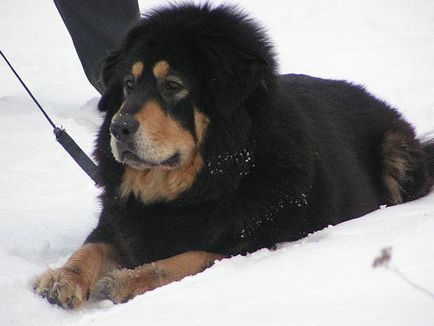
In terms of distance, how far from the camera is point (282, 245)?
11.5 ft

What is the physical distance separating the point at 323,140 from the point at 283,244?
88cm

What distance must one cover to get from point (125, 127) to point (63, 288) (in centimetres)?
77

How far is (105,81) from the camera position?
406 centimetres

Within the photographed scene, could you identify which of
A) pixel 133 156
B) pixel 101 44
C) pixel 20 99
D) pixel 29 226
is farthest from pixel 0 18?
pixel 133 156

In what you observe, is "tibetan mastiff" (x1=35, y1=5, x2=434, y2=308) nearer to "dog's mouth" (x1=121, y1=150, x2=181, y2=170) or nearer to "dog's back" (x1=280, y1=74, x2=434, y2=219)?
"dog's mouth" (x1=121, y1=150, x2=181, y2=170)

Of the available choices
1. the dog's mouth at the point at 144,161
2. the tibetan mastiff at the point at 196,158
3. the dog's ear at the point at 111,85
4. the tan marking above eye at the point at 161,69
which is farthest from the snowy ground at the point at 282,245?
the tan marking above eye at the point at 161,69

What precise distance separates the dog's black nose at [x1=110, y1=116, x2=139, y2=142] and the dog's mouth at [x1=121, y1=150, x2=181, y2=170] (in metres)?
0.11

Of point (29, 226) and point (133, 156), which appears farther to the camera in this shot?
point (29, 226)

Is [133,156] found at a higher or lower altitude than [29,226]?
higher

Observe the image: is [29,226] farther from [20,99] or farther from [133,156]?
[20,99]

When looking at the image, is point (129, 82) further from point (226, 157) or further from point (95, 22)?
point (95, 22)

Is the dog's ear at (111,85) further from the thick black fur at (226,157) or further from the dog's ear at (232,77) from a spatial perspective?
the dog's ear at (232,77)

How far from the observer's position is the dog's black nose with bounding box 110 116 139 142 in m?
3.42

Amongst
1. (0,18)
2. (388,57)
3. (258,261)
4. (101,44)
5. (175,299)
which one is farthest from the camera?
(0,18)
